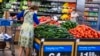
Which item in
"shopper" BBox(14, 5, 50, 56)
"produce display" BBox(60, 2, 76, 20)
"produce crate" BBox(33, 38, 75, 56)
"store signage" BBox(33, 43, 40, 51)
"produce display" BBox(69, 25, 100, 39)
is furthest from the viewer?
"produce display" BBox(60, 2, 76, 20)

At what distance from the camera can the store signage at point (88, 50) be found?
6.97 metres

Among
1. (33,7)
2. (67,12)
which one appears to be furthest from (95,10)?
(33,7)

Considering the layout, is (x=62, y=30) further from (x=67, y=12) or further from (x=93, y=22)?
(x=93, y=22)

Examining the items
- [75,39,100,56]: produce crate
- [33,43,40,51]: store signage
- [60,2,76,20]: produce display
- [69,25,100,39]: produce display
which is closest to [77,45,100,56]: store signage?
[75,39,100,56]: produce crate

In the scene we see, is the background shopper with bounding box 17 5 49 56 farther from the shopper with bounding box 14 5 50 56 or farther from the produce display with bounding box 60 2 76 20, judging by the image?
the produce display with bounding box 60 2 76 20

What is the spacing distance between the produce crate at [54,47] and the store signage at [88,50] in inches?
7.3

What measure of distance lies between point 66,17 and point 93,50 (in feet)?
25.7

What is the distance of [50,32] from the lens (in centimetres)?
704

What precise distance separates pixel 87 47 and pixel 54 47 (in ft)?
2.59

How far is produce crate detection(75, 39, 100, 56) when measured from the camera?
696 centimetres

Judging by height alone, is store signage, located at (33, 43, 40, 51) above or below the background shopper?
below

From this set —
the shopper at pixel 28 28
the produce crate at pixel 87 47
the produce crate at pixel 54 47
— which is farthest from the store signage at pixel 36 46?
the produce crate at pixel 87 47

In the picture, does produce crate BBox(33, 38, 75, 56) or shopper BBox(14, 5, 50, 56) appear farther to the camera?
shopper BBox(14, 5, 50, 56)

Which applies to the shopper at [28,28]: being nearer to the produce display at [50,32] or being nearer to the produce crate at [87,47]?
the produce display at [50,32]
